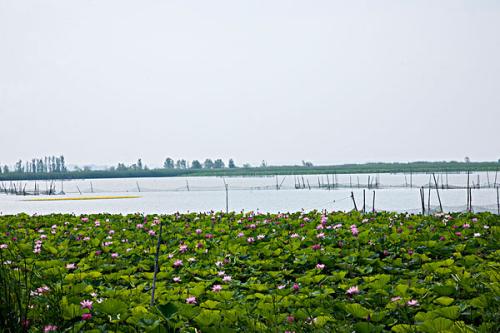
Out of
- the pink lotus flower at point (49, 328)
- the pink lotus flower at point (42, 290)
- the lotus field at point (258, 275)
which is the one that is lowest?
the lotus field at point (258, 275)

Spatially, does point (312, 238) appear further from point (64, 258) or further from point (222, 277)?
point (64, 258)

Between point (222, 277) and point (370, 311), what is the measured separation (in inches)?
56.5

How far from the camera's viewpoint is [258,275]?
3.85 metres

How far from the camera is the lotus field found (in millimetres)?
2496

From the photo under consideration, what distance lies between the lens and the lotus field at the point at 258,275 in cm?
250

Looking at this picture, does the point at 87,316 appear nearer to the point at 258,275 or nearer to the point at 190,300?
the point at 190,300

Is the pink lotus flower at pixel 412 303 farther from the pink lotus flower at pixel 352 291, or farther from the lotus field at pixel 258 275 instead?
the pink lotus flower at pixel 352 291

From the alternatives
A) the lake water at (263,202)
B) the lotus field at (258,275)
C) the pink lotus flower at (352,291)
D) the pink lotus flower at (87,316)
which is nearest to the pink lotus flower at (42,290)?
the lotus field at (258,275)

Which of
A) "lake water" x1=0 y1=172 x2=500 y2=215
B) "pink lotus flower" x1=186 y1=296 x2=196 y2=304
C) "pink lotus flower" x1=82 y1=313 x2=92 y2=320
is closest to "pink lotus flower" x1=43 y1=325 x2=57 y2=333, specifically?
"pink lotus flower" x1=82 y1=313 x2=92 y2=320

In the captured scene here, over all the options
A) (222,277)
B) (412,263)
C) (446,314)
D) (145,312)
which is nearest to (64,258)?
(222,277)

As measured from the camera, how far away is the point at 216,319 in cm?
245

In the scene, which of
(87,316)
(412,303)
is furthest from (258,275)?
(87,316)

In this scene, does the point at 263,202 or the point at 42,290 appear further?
the point at 263,202

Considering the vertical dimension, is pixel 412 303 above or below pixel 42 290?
below
